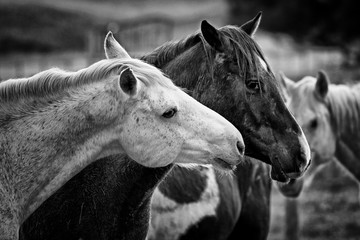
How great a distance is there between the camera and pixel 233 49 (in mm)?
4180

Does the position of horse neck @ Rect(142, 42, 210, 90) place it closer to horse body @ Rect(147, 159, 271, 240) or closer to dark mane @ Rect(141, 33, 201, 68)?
dark mane @ Rect(141, 33, 201, 68)

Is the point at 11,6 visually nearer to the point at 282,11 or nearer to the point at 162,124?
the point at 282,11

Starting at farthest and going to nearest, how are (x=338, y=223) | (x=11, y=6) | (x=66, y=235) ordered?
(x=11, y=6), (x=338, y=223), (x=66, y=235)

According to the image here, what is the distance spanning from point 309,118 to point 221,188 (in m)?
1.63

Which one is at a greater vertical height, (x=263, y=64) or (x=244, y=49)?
(x=244, y=49)

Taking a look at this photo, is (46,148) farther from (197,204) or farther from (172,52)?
(197,204)

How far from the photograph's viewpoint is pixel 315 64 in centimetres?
2920

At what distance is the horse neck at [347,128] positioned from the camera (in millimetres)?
6445

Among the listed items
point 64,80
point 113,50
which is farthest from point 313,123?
point 64,80

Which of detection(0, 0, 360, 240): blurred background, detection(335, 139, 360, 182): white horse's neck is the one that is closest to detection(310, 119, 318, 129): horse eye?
detection(335, 139, 360, 182): white horse's neck

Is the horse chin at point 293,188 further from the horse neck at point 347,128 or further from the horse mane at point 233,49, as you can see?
the horse mane at point 233,49

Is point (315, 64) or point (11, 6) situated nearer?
point (315, 64)

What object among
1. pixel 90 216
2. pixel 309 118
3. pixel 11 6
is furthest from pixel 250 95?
pixel 11 6

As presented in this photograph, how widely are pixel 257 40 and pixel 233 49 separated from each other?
31.9 m
